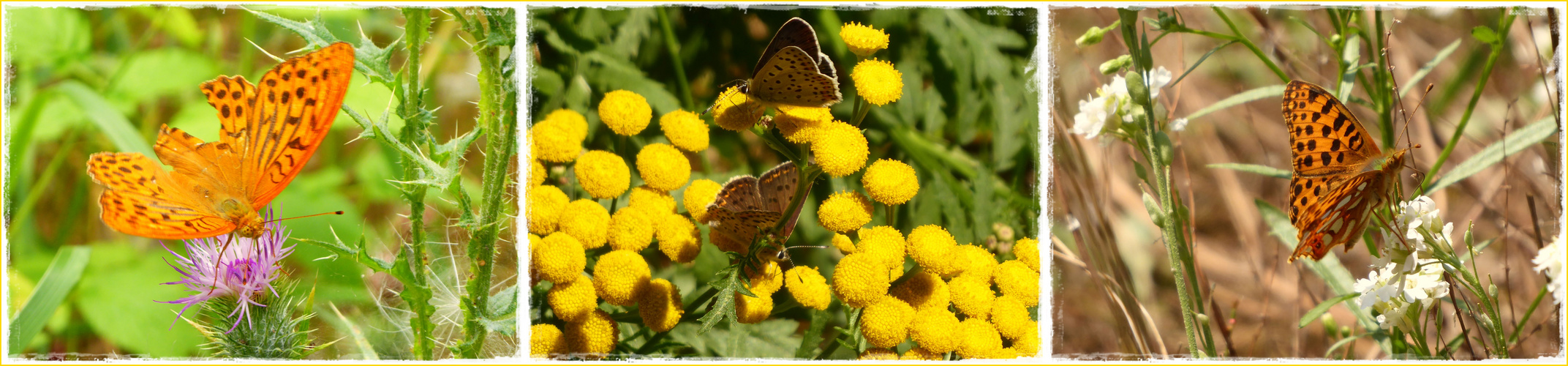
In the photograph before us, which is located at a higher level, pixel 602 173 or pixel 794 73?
pixel 794 73

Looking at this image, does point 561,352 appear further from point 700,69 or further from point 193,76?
point 193,76

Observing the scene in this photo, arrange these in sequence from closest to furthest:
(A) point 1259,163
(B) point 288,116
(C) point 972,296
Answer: (B) point 288,116
(C) point 972,296
(A) point 1259,163

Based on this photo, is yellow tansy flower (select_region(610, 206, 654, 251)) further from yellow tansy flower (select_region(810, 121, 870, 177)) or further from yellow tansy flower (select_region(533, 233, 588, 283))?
yellow tansy flower (select_region(810, 121, 870, 177))

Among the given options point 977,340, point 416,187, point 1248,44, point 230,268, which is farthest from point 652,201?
point 1248,44

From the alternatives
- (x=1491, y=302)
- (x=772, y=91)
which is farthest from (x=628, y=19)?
(x=1491, y=302)

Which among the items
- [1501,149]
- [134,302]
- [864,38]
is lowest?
[134,302]

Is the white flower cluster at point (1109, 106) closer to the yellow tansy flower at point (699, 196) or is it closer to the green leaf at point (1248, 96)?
the green leaf at point (1248, 96)

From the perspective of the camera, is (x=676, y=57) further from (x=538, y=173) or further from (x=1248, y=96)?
(x=1248, y=96)

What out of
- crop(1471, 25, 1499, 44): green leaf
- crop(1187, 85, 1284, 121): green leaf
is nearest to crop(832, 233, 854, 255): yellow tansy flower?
crop(1187, 85, 1284, 121): green leaf
